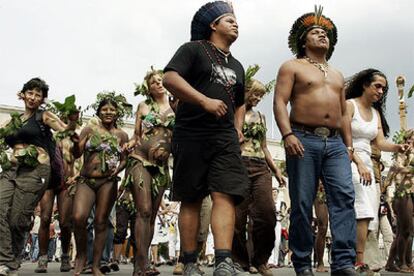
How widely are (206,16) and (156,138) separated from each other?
2400mm

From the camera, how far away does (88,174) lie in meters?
7.77

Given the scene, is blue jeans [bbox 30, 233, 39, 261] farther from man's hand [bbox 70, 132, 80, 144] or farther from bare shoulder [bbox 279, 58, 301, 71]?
bare shoulder [bbox 279, 58, 301, 71]

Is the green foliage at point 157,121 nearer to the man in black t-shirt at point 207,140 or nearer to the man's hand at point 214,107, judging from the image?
the man in black t-shirt at point 207,140

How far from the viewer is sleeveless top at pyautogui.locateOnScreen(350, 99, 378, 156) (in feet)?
23.7

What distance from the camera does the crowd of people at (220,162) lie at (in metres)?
5.18

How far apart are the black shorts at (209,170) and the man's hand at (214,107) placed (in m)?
0.36

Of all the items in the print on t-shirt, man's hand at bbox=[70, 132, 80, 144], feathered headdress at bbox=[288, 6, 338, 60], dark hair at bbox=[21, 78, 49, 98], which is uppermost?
feathered headdress at bbox=[288, 6, 338, 60]

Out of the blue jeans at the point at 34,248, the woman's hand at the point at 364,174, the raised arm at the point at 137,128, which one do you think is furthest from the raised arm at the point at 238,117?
the blue jeans at the point at 34,248

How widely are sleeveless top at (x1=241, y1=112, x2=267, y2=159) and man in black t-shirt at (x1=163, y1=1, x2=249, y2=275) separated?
8.92 feet

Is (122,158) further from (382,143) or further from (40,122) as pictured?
(382,143)

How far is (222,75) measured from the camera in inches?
208

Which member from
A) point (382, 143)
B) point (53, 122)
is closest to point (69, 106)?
point (53, 122)

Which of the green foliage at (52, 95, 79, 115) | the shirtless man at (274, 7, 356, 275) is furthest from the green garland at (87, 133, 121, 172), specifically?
the shirtless man at (274, 7, 356, 275)

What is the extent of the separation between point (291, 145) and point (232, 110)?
658 millimetres
